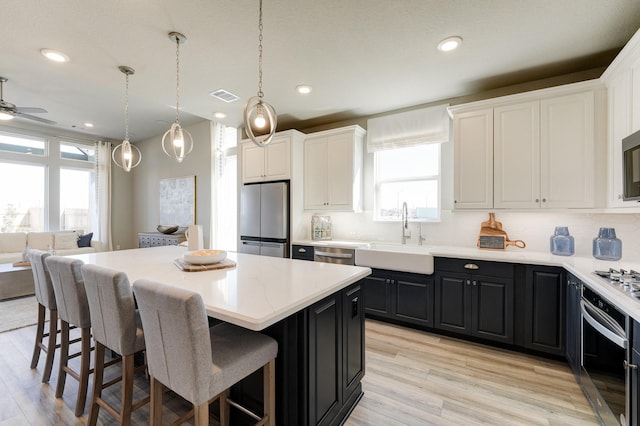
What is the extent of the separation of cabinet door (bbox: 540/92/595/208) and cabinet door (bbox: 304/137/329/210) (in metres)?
2.48

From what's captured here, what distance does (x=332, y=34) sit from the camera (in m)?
2.23

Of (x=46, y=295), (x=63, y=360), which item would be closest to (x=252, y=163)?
(x=46, y=295)

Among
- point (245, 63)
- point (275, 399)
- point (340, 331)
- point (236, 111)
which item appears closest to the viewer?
point (275, 399)

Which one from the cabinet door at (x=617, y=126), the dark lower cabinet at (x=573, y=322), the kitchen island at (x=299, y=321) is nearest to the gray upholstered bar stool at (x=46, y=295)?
the kitchen island at (x=299, y=321)

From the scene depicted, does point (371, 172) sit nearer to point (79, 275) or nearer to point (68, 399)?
point (79, 275)

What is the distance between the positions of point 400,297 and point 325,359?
180 centimetres

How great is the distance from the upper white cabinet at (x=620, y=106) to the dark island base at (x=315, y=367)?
229cm

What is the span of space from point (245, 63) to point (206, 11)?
681 millimetres

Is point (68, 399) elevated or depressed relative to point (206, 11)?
depressed

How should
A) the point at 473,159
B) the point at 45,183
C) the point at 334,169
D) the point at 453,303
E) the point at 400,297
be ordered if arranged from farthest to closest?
the point at 45,183 < the point at 334,169 < the point at 400,297 < the point at 473,159 < the point at 453,303

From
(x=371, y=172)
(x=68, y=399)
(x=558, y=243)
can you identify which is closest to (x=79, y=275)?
(x=68, y=399)

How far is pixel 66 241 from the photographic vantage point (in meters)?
5.65

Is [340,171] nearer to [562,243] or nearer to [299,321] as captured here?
[562,243]

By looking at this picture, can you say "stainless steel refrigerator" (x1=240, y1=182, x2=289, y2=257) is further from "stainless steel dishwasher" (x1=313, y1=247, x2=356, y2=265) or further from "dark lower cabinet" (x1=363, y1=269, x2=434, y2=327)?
"dark lower cabinet" (x1=363, y1=269, x2=434, y2=327)
